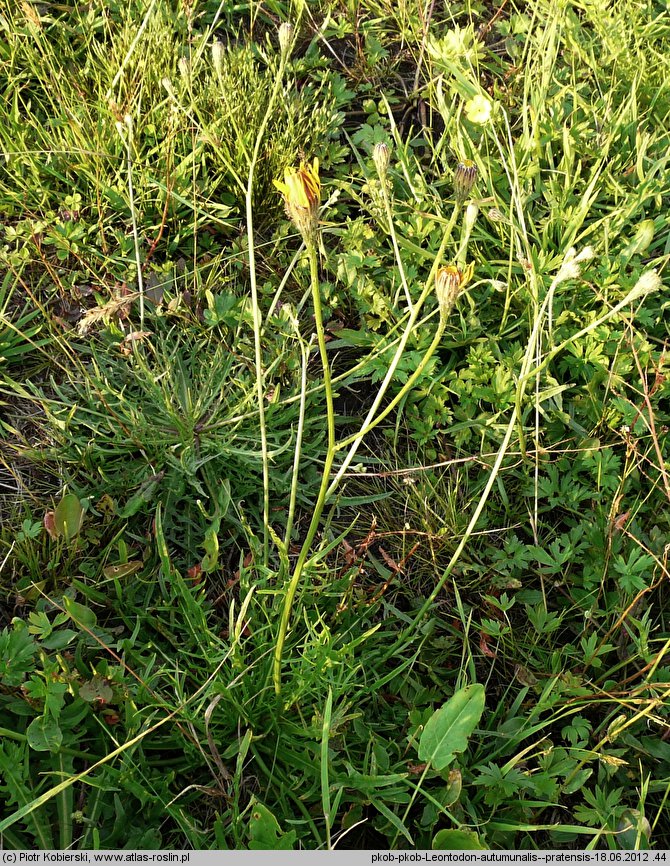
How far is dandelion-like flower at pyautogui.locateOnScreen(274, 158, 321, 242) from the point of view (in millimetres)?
931

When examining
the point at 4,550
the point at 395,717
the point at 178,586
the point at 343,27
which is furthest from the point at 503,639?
the point at 343,27

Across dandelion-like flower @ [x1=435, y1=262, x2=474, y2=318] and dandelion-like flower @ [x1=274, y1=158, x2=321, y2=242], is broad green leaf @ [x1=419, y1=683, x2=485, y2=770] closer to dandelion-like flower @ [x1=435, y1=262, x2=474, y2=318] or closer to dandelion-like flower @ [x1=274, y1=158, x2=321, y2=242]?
dandelion-like flower @ [x1=435, y1=262, x2=474, y2=318]

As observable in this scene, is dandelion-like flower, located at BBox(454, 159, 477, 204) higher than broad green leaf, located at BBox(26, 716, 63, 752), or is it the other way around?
dandelion-like flower, located at BBox(454, 159, 477, 204)

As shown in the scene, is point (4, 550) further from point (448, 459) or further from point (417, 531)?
point (448, 459)

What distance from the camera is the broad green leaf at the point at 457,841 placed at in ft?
3.64

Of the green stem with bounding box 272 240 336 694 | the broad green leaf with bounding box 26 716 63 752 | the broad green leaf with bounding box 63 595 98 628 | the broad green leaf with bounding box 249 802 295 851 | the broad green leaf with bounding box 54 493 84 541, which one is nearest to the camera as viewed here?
the green stem with bounding box 272 240 336 694

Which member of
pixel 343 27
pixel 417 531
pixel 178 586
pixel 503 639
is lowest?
pixel 503 639

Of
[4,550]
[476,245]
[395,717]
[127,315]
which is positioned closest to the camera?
[395,717]

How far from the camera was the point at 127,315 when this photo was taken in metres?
1.72

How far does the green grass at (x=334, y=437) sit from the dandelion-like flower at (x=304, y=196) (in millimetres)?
46

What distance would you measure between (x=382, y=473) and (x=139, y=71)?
1276mm

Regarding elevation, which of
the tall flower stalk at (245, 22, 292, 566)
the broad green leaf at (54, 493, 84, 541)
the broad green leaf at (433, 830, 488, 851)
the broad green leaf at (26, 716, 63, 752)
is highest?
the tall flower stalk at (245, 22, 292, 566)

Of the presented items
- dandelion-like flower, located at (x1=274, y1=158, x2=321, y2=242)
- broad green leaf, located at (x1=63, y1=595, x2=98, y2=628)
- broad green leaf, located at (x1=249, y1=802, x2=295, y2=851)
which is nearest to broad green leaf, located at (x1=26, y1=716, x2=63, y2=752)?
broad green leaf, located at (x1=63, y1=595, x2=98, y2=628)

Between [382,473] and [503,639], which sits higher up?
[382,473]
